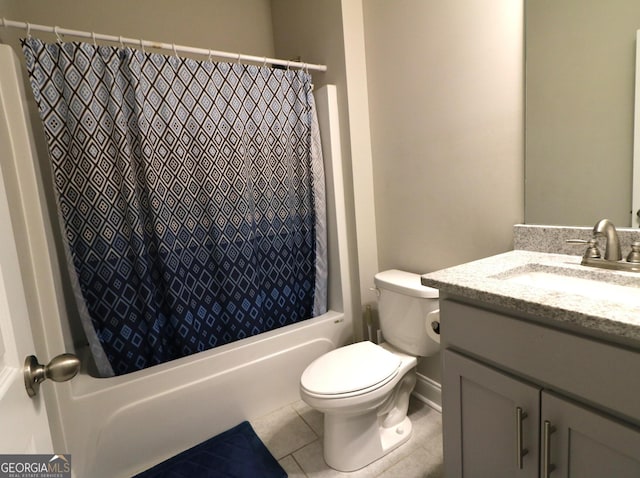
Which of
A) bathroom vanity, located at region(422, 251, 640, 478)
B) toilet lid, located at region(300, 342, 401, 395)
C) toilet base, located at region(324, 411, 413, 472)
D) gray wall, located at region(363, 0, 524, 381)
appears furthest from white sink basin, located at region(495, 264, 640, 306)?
toilet base, located at region(324, 411, 413, 472)

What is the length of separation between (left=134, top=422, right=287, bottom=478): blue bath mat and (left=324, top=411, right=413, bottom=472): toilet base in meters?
0.23

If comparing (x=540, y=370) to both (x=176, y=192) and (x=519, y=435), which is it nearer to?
(x=519, y=435)

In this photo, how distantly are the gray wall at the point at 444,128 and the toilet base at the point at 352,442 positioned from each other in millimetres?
472

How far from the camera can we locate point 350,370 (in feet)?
4.58

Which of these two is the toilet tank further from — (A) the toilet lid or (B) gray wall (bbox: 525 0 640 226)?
(B) gray wall (bbox: 525 0 640 226)

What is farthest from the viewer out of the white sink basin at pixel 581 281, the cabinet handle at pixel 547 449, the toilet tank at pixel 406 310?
the toilet tank at pixel 406 310

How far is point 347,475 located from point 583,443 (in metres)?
0.98

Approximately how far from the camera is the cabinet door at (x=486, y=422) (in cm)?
81

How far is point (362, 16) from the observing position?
5.85 feet

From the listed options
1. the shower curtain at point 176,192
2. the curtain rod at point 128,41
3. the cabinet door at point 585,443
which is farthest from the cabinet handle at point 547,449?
the curtain rod at point 128,41

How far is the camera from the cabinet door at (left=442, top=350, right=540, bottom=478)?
0.81 m

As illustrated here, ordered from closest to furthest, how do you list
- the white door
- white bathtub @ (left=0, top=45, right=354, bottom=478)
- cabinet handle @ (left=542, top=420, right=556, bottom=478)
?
the white door, cabinet handle @ (left=542, top=420, right=556, bottom=478), white bathtub @ (left=0, top=45, right=354, bottom=478)

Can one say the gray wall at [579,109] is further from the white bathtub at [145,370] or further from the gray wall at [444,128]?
the white bathtub at [145,370]

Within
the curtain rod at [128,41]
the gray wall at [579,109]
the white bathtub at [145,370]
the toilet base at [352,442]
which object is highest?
the curtain rod at [128,41]
